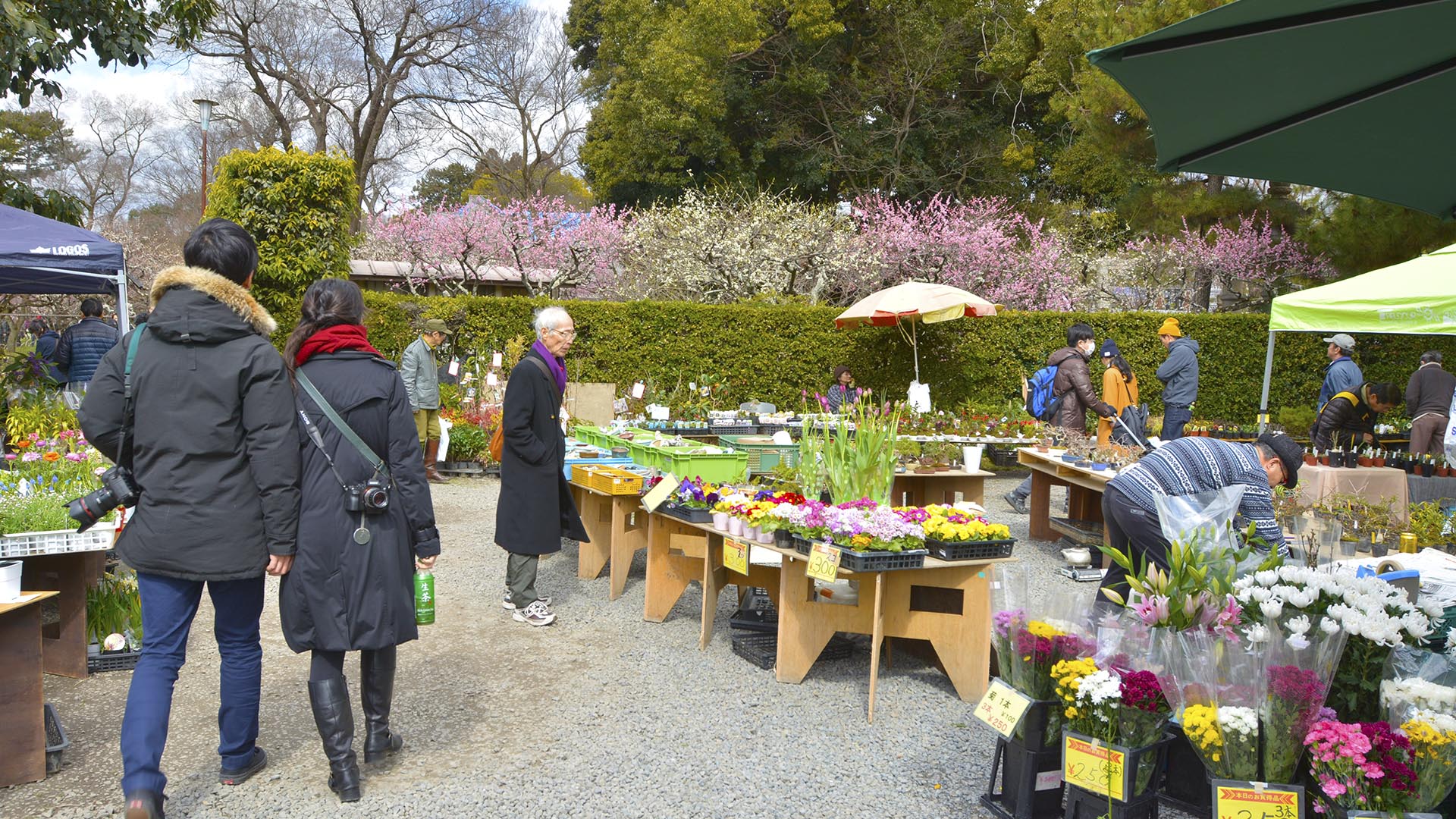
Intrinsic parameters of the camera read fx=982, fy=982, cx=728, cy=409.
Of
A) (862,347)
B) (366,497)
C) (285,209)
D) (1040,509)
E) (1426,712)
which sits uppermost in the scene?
(285,209)

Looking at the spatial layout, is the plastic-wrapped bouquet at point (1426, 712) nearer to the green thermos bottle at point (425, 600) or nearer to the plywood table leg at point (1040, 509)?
the green thermos bottle at point (425, 600)

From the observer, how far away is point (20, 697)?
3.30 m

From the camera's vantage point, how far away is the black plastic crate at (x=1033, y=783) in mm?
3023

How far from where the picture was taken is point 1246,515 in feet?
11.8

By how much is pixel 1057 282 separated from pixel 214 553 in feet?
58.8

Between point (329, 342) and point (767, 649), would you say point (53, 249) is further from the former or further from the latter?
point (767, 649)

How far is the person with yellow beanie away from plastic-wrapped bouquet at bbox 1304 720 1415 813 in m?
7.79

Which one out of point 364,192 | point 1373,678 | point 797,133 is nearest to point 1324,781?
point 1373,678

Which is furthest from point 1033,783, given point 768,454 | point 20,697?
point 768,454

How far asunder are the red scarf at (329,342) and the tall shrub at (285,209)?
9904 millimetres

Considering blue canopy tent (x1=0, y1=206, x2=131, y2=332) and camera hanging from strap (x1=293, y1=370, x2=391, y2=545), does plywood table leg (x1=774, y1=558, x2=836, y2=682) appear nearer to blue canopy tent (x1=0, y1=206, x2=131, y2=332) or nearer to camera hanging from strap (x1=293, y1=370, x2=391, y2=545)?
camera hanging from strap (x1=293, y1=370, x2=391, y2=545)

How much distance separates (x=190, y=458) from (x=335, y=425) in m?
0.43

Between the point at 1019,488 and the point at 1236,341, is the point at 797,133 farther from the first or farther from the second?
the point at 1019,488

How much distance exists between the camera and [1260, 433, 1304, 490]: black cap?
3.70m
